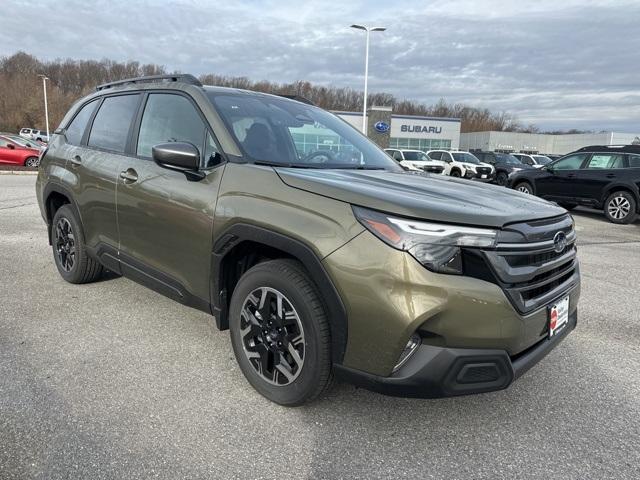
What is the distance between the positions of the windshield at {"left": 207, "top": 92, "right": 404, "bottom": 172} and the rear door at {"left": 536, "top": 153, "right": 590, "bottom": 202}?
10363mm

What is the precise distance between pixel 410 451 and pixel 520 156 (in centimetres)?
2942

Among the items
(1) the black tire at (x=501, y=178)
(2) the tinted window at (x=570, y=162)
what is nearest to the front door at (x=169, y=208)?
(2) the tinted window at (x=570, y=162)

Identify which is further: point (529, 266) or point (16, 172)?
point (16, 172)

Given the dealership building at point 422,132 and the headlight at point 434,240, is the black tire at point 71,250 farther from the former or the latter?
the dealership building at point 422,132

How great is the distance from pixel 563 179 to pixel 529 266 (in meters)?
11.8

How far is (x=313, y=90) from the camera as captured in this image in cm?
8838

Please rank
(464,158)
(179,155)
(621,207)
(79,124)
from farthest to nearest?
(464,158)
(621,207)
(79,124)
(179,155)

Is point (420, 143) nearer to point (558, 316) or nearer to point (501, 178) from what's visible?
point (501, 178)

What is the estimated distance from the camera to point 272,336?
2.68 meters

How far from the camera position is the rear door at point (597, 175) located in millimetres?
11734

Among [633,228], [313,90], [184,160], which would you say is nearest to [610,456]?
[184,160]

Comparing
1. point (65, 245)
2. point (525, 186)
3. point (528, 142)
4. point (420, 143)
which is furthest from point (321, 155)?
point (528, 142)

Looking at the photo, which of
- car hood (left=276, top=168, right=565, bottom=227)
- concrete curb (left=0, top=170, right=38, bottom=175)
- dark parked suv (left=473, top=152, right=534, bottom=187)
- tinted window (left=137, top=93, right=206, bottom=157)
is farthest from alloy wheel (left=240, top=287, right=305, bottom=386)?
concrete curb (left=0, top=170, right=38, bottom=175)

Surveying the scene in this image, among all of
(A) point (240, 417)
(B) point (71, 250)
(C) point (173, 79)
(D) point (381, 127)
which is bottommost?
(A) point (240, 417)
